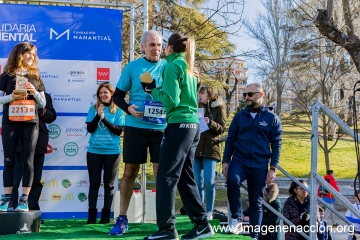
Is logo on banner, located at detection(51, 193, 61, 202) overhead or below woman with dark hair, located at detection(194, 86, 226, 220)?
below

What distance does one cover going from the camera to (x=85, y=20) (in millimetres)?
6438

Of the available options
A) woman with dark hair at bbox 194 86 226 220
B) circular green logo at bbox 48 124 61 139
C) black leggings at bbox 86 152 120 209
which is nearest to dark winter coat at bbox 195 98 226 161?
woman with dark hair at bbox 194 86 226 220

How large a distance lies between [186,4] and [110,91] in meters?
12.4

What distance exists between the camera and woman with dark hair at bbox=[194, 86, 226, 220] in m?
6.20

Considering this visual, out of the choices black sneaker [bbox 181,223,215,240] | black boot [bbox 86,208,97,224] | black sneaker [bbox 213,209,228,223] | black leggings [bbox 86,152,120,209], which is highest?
black leggings [bbox 86,152,120,209]

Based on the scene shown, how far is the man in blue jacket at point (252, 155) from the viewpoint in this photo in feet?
16.1

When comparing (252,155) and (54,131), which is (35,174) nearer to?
(54,131)

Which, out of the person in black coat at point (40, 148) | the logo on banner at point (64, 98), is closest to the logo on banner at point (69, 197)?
the person in black coat at point (40, 148)

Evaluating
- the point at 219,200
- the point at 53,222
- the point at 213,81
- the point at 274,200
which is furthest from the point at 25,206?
the point at 213,81

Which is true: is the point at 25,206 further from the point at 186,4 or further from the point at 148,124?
the point at 186,4

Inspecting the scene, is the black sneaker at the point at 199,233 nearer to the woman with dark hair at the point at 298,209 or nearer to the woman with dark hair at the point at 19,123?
the woman with dark hair at the point at 19,123

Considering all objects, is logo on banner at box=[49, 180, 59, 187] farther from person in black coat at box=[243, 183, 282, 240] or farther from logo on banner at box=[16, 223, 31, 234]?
person in black coat at box=[243, 183, 282, 240]

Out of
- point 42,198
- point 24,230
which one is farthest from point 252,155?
point 42,198

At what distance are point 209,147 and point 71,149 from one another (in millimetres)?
1761
